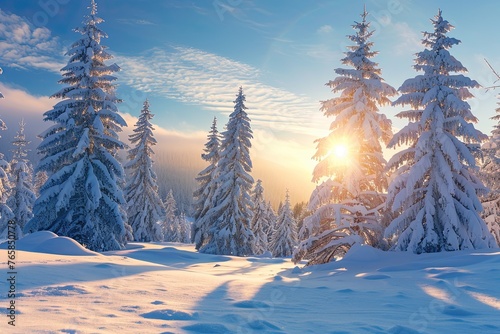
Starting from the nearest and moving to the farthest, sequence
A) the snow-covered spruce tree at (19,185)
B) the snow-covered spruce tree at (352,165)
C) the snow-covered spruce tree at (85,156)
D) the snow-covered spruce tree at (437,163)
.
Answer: the snow-covered spruce tree at (437,163) < the snow-covered spruce tree at (352,165) < the snow-covered spruce tree at (85,156) < the snow-covered spruce tree at (19,185)

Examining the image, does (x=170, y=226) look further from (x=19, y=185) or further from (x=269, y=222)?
(x=19, y=185)

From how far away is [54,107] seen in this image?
1803cm

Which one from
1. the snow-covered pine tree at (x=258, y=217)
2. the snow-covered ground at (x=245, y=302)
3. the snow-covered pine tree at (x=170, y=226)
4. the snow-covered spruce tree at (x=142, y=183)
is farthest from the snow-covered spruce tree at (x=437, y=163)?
the snow-covered pine tree at (x=170, y=226)

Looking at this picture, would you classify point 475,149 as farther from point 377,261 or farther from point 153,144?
point 153,144

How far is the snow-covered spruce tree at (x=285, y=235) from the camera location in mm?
43250

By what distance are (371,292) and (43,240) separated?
10.8 meters

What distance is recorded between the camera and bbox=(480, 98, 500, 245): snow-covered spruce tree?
65.4 ft

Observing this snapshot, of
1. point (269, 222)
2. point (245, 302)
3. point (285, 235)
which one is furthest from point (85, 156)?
point (269, 222)

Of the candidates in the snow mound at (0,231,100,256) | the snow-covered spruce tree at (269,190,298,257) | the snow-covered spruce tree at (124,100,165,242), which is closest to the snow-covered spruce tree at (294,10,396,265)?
the snow mound at (0,231,100,256)

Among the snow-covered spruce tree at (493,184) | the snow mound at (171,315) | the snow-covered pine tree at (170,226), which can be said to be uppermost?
the snow-covered spruce tree at (493,184)

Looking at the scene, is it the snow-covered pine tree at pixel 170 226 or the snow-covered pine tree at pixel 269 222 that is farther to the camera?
the snow-covered pine tree at pixel 170 226

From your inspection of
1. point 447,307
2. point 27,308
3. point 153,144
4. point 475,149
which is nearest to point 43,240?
point 27,308

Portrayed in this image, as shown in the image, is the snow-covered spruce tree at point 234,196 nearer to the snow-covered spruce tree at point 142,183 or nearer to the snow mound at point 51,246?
the snow-covered spruce tree at point 142,183

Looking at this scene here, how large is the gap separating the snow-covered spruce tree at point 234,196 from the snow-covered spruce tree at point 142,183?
8.81m
